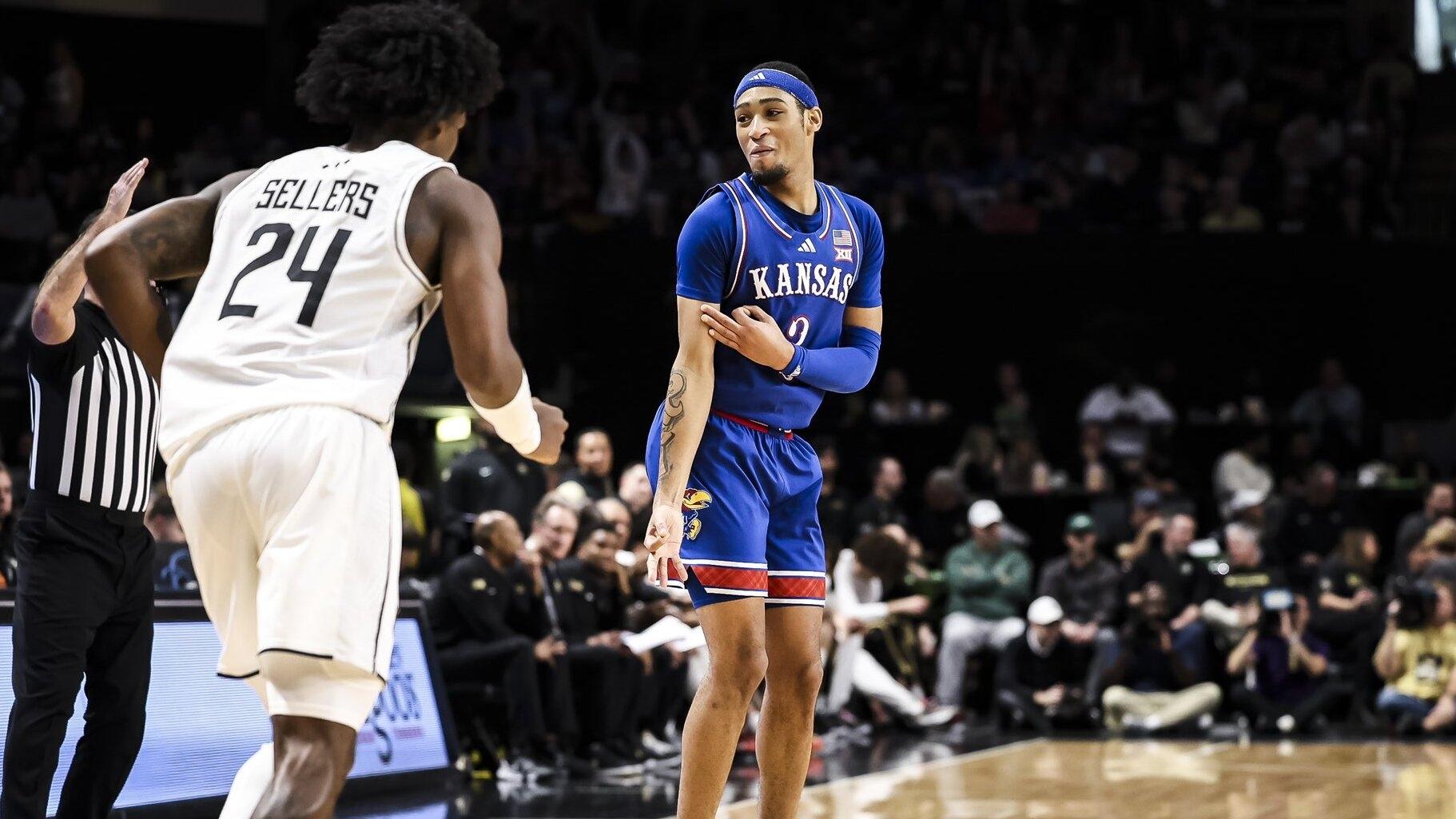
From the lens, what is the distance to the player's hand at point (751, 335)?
4.71 meters

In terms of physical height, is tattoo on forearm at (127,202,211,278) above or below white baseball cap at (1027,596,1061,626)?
above

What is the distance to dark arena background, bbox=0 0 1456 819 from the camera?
32.1 feet

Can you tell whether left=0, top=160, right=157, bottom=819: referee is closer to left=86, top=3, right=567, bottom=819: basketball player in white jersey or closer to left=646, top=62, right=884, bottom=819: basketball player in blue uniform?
left=646, top=62, right=884, bottom=819: basketball player in blue uniform

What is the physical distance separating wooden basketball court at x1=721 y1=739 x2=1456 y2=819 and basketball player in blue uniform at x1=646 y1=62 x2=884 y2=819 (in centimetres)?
283

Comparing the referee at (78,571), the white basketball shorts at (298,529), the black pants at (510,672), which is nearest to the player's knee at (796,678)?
the white basketball shorts at (298,529)

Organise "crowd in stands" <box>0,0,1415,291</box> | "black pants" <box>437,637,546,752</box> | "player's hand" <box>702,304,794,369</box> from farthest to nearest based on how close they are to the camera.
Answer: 1. "crowd in stands" <box>0,0,1415,291</box>
2. "black pants" <box>437,637,546,752</box>
3. "player's hand" <box>702,304,794,369</box>

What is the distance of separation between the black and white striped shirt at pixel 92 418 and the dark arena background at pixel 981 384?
202 cm

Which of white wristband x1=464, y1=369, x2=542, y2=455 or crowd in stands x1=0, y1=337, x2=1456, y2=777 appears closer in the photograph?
white wristband x1=464, y1=369, x2=542, y2=455

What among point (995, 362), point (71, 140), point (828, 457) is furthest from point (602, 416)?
point (71, 140)

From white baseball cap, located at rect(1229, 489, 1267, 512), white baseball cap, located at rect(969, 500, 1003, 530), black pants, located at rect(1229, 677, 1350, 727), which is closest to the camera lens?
black pants, located at rect(1229, 677, 1350, 727)

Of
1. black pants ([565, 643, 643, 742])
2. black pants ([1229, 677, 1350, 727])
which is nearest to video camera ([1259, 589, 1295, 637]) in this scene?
black pants ([1229, 677, 1350, 727])

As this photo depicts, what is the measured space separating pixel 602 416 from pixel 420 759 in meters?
7.05

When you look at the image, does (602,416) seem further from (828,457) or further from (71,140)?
(71,140)

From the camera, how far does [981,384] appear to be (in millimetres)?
17016
